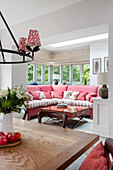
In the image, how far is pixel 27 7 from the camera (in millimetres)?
3439

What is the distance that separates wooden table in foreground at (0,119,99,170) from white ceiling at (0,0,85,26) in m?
2.74

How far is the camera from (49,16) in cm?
362

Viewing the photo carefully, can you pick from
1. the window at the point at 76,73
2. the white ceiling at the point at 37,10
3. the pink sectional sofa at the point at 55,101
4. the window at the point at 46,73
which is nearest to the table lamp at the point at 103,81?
the white ceiling at the point at 37,10

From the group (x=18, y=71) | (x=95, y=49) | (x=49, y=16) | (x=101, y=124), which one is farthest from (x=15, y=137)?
(x=95, y=49)

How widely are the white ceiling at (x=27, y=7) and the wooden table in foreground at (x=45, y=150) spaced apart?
8.99 ft

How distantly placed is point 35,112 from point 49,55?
11.9 ft

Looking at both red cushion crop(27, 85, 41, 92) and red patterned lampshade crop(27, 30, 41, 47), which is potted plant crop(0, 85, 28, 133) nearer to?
red patterned lampshade crop(27, 30, 41, 47)

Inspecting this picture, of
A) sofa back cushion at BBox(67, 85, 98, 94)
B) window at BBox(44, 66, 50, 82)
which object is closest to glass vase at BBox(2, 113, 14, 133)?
sofa back cushion at BBox(67, 85, 98, 94)

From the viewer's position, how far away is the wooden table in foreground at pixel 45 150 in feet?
3.02

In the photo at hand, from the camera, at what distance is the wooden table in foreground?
3.02 feet

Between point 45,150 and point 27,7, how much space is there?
3.25m

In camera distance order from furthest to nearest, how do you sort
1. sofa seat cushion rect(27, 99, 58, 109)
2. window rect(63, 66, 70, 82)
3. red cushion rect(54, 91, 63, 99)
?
window rect(63, 66, 70, 82)
red cushion rect(54, 91, 63, 99)
sofa seat cushion rect(27, 99, 58, 109)

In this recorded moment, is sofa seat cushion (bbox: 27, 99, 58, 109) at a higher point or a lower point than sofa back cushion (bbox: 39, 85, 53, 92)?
lower

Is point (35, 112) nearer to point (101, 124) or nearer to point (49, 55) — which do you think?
point (101, 124)
